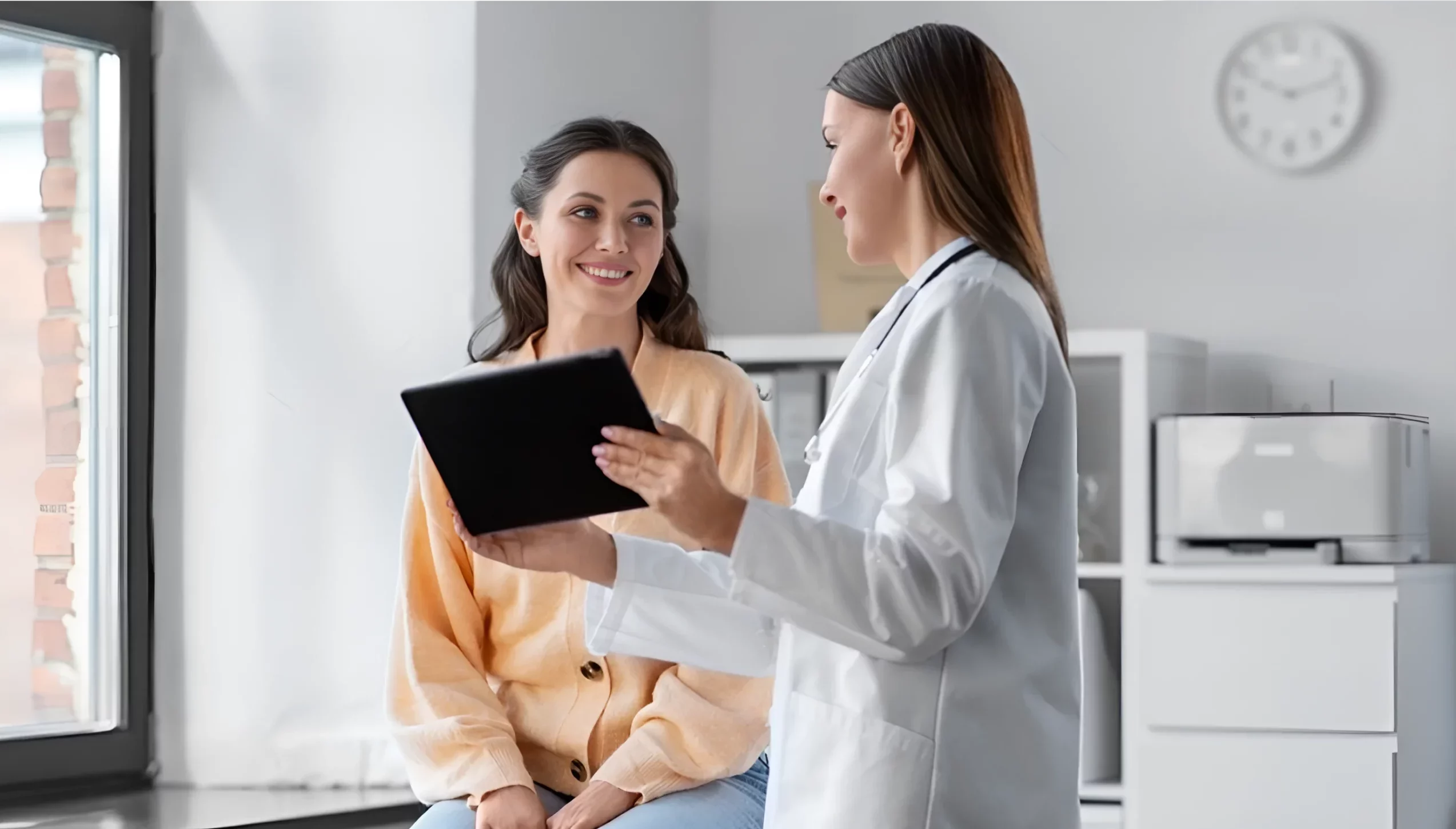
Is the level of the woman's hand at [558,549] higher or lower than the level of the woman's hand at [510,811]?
higher

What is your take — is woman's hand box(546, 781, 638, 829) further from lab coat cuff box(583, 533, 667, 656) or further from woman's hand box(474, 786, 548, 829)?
lab coat cuff box(583, 533, 667, 656)

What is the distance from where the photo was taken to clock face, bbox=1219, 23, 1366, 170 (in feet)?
11.1

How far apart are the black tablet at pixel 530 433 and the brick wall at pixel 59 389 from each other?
146 centimetres

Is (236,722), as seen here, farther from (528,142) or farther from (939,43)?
(939,43)

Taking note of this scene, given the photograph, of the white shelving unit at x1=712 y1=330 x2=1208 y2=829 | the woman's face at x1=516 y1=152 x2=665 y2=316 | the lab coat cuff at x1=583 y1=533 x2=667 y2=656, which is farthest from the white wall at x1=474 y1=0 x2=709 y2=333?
the lab coat cuff at x1=583 y1=533 x2=667 y2=656

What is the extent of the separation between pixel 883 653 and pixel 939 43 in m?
0.49

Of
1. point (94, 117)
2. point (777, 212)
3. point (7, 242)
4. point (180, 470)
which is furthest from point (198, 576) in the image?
point (777, 212)

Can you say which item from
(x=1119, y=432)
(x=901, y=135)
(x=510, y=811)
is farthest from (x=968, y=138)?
(x=1119, y=432)

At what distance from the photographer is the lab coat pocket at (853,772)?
1.20 meters

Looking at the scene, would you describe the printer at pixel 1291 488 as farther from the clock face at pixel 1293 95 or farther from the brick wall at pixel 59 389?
the brick wall at pixel 59 389

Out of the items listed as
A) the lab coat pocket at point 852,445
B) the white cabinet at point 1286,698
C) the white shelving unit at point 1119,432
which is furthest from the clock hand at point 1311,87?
the lab coat pocket at point 852,445

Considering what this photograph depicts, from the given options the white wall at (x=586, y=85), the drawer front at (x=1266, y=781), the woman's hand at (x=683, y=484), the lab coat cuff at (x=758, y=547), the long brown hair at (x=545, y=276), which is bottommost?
the drawer front at (x=1266, y=781)

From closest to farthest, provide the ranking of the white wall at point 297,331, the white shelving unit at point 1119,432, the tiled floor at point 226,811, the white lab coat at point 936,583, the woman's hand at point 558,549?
the white lab coat at point 936,583
the woman's hand at point 558,549
the tiled floor at point 226,811
the white wall at point 297,331
the white shelving unit at point 1119,432

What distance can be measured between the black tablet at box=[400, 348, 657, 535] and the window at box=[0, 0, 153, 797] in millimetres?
1451
